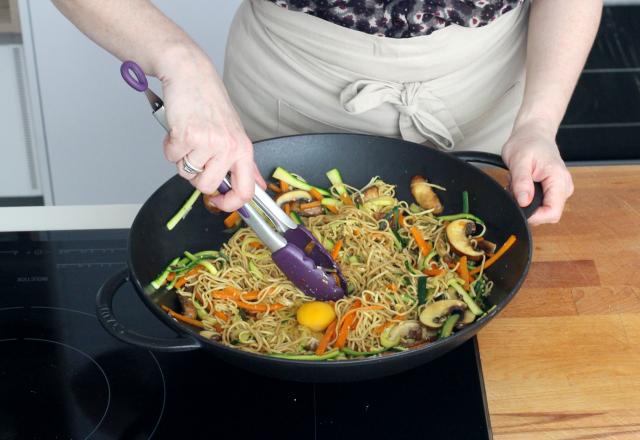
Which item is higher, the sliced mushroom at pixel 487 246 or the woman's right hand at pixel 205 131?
the woman's right hand at pixel 205 131

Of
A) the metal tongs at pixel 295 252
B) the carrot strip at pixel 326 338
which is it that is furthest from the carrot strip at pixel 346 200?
the carrot strip at pixel 326 338

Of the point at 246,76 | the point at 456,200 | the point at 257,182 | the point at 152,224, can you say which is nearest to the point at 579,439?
→ the point at 456,200

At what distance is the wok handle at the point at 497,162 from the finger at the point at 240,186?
371 mm

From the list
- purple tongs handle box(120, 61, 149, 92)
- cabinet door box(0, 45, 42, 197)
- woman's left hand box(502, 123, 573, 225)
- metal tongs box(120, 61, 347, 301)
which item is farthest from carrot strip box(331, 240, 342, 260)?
cabinet door box(0, 45, 42, 197)

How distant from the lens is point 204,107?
1.04 meters

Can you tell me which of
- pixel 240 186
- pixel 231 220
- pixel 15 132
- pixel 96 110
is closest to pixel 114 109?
pixel 96 110

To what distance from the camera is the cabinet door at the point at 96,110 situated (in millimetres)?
2137

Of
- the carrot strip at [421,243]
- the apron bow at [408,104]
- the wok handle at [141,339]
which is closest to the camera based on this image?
the wok handle at [141,339]

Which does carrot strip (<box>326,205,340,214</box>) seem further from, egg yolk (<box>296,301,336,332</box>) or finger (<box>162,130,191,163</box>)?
finger (<box>162,130,191,163</box>)

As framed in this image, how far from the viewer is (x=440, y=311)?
112cm

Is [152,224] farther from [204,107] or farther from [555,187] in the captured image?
[555,187]

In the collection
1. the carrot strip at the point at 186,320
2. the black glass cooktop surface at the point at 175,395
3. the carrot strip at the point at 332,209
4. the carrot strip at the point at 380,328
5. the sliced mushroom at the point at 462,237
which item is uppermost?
the sliced mushroom at the point at 462,237

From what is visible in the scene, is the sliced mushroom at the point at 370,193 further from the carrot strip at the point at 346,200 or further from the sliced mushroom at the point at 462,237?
the sliced mushroom at the point at 462,237

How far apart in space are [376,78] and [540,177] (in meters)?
0.36
